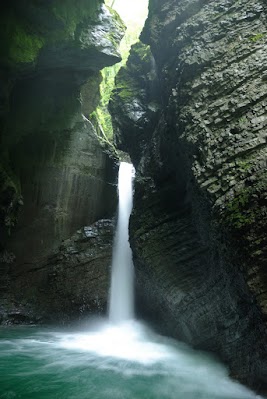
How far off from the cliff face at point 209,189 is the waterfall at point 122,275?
2.86ft

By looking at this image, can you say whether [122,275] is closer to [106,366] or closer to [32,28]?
[106,366]

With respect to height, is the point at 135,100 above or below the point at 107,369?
above

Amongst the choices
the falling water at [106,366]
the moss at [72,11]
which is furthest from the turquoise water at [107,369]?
the moss at [72,11]

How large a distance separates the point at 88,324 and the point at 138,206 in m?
5.11

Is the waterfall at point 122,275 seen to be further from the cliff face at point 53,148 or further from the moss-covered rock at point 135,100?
the moss-covered rock at point 135,100

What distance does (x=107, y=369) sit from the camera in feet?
25.0

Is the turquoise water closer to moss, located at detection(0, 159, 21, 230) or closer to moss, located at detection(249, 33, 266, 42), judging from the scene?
moss, located at detection(0, 159, 21, 230)

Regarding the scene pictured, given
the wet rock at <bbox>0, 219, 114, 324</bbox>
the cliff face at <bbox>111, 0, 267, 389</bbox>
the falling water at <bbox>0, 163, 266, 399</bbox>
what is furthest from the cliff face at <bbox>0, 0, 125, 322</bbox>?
the falling water at <bbox>0, 163, 266, 399</bbox>

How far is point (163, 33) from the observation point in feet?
37.5

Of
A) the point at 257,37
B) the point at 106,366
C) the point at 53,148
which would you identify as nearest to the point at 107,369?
the point at 106,366

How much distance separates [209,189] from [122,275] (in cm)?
720

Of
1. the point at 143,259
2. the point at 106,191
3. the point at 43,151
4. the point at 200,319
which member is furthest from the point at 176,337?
the point at 43,151

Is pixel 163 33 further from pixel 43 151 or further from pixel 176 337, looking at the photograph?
pixel 176 337

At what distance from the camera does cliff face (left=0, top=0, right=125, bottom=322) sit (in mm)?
10812
